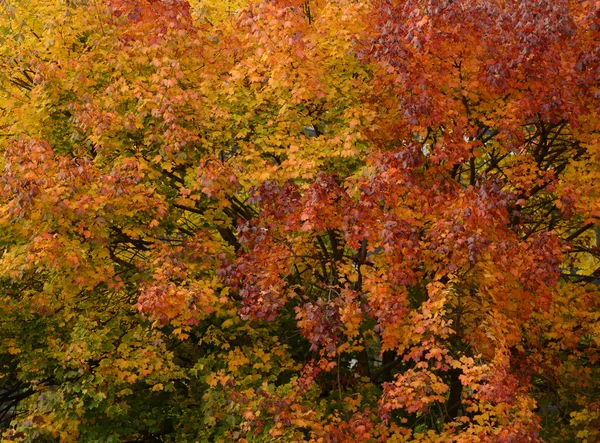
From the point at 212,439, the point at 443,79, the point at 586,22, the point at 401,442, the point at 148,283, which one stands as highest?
the point at 586,22

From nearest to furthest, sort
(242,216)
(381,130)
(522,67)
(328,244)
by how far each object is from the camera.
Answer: (522,67) < (381,130) < (242,216) < (328,244)

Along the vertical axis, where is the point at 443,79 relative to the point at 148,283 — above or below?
above

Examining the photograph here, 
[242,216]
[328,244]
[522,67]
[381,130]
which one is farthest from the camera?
[328,244]

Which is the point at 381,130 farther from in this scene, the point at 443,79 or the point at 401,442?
the point at 401,442

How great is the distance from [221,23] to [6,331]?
6952mm

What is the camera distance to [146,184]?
14.1m

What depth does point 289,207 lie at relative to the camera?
13898 millimetres

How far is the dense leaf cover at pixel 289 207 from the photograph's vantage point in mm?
12906

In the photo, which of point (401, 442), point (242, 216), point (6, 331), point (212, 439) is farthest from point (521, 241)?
point (6, 331)

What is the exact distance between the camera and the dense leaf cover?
12.9 metres

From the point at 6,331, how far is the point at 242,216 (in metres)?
4.71

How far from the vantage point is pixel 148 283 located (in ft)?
44.4

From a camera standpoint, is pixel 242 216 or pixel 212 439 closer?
pixel 212 439

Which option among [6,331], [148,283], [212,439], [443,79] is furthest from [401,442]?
[6,331]
